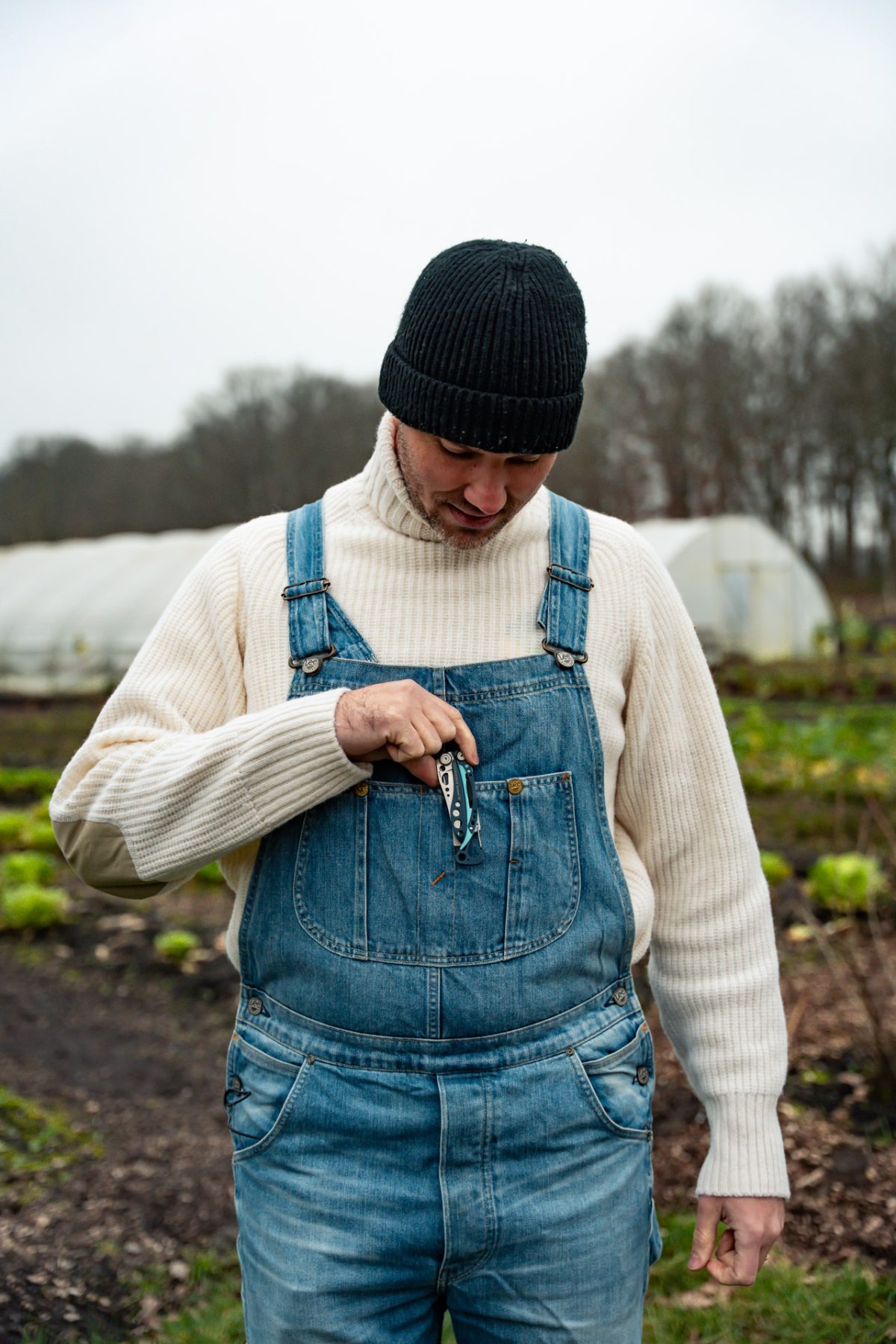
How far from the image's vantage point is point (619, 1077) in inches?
59.2

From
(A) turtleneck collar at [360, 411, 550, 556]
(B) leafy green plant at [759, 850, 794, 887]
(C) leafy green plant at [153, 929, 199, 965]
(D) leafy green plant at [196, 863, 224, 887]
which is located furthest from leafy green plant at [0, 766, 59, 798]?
(A) turtleneck collar at [360, 411, 550, 556]

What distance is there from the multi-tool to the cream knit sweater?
0.50 ft

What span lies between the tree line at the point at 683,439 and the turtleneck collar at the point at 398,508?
21.2 meters

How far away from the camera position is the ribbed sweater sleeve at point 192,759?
4.59ft

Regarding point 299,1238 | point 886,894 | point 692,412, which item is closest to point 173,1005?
point 886,894

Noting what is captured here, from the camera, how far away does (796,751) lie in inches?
319

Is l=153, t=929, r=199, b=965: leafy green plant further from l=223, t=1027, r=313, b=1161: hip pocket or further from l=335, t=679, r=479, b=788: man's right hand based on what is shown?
l=335, t=679, r=479, b=788: man's right hand

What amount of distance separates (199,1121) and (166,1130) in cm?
11

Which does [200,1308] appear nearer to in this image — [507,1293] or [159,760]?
[507,1293]

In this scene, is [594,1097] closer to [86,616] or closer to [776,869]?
[776,869]

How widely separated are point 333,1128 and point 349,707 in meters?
0.50

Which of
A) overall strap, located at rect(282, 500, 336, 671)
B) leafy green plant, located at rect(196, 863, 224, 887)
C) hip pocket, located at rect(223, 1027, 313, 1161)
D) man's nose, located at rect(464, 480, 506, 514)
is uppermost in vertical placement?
man's nose, located at rect(464, 480, 506, 514)

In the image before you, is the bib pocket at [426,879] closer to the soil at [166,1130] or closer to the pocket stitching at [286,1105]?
the pocket stitching at [286,1105]

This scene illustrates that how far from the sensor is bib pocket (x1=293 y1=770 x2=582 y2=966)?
1.43 metres
